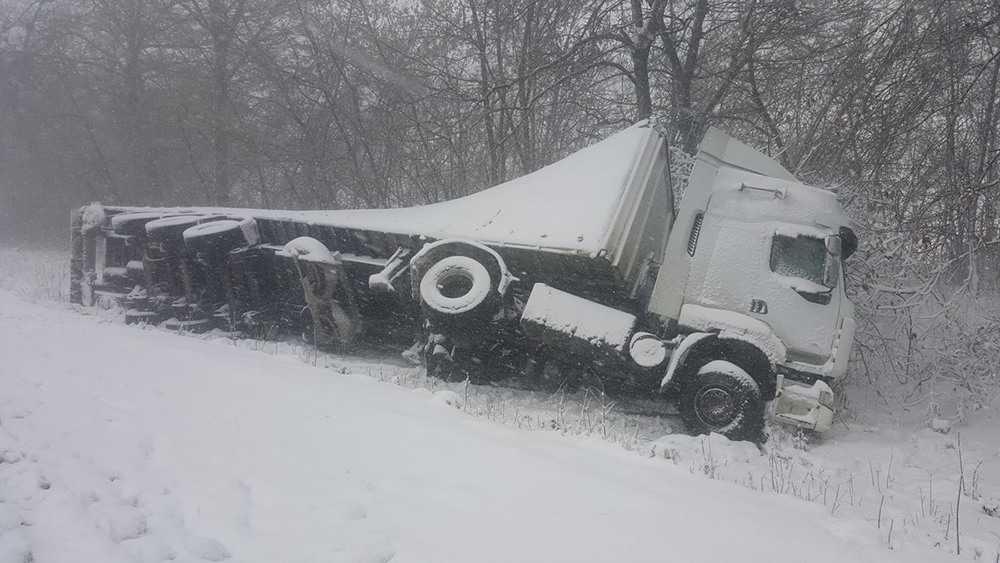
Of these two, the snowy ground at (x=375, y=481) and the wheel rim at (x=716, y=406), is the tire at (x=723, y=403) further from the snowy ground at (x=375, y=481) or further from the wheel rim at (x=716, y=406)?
the snowy ground at (x=375, y=481)

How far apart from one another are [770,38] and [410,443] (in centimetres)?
879

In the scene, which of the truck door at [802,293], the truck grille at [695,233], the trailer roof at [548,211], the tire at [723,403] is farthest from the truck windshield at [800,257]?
the trailer roof at [548,211]

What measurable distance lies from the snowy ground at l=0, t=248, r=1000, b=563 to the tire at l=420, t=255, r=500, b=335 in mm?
962

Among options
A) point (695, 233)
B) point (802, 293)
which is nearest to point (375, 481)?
point (695, 233)

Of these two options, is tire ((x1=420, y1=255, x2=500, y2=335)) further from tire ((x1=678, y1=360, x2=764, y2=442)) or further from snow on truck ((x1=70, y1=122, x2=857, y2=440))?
tire ((x1=678, y1=360, x2=764, y2=442))

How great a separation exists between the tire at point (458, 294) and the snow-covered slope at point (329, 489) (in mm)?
1649

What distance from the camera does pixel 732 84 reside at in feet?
37.6

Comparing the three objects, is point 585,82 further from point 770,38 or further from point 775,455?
point 775,455

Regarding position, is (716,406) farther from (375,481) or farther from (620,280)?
(375,481)

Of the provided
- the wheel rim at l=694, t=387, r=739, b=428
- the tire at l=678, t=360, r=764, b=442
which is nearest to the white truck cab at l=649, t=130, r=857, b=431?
the tire at l=678, t=360, r=764, b=442

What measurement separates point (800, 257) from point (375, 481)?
4865 mm

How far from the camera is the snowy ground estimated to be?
2506mm

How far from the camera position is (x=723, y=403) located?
5.85 meters

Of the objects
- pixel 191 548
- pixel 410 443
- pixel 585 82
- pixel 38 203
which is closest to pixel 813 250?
pixel 410 443
